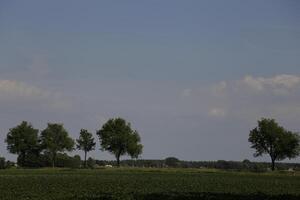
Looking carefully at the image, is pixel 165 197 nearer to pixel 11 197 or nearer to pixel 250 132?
pixel 11 197

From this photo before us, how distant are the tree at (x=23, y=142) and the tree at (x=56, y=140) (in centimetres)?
229

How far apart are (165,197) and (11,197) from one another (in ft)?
29.5

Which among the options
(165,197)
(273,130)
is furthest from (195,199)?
(273,130)

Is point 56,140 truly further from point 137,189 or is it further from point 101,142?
point 137,189

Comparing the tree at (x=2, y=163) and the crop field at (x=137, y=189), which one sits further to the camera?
the tree at (x=2, y=163)

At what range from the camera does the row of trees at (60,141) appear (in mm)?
124625

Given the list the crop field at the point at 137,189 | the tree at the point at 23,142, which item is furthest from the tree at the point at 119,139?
the crop field at the point at 137,189

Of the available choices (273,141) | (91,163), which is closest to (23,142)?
(91,163)

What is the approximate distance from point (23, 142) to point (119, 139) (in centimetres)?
2208

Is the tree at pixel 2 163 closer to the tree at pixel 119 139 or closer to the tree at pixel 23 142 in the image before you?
the tree at pixel 23 142

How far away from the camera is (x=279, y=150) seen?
11838 cm

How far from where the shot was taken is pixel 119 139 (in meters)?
123

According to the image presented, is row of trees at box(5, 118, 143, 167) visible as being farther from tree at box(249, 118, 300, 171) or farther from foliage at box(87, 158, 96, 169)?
tree at box(249, 118, 300, 171)

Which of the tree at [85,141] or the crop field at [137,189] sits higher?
the tree at [85,141]
